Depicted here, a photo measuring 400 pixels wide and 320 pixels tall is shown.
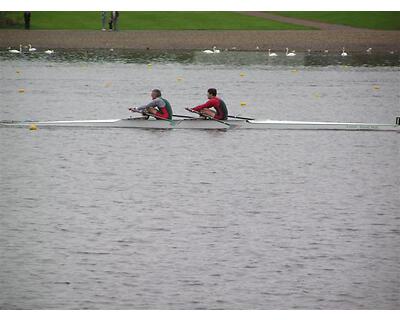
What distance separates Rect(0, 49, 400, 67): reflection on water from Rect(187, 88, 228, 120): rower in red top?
31.3 meters

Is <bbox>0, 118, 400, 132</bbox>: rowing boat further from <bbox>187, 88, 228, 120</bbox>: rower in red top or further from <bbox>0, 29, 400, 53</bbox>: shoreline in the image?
<bbox>0, 29, 400, 53</bbox>: shoreline

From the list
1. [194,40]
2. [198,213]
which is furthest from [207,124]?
[194,40]

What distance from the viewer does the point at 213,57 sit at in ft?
211

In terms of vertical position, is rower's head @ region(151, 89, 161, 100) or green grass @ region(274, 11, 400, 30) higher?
green grass @ region(274, 11, 400, 30)

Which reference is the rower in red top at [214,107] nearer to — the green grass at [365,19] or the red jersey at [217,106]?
the red jersey at [217,106]

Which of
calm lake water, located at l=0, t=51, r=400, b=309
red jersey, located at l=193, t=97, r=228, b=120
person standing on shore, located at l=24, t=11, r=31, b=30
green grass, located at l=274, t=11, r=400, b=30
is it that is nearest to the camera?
calm lake water, located at l=0, t=51, r=400, b=309

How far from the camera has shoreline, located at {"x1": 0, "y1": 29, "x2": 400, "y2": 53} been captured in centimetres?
6762

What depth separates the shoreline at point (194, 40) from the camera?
67625mm

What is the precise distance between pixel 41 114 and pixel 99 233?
1966 centimetres

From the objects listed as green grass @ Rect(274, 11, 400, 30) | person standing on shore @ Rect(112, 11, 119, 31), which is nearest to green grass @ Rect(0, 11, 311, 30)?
person standing on shore @ Rect(112, 11, 119, 31)

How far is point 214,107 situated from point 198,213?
31.8 feet

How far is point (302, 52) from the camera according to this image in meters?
67.6

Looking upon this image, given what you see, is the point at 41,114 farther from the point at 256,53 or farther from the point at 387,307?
the point at 256,53
